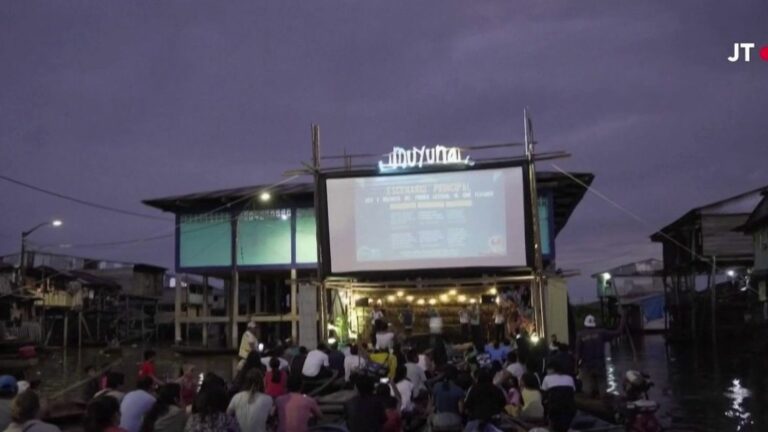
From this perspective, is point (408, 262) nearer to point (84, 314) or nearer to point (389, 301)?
point (389, 301)

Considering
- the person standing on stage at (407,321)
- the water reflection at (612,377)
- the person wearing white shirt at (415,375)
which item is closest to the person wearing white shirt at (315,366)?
the person wearing white shirt at (415,375)

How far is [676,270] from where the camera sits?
48.9m

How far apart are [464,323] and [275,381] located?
18.2 metres

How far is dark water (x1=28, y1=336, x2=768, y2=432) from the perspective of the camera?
1608 centimetres

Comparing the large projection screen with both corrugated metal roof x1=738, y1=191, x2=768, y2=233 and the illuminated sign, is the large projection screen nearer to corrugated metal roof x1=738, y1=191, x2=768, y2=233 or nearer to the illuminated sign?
the illuminated sign

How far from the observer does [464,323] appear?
93.9 feet

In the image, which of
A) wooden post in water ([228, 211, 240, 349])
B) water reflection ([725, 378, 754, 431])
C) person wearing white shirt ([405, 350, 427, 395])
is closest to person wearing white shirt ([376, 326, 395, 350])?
person wearing white shirt ([405, 350, 427, 395])

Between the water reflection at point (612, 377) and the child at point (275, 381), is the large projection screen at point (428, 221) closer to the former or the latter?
the water reflection at point (612, 377)

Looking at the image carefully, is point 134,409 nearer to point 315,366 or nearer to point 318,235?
point 315,366

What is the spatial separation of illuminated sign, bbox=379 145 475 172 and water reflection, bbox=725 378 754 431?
31.5 ft

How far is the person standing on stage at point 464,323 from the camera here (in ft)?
93.5

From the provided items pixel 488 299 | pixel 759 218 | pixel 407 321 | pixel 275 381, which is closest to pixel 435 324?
pixel 407 321

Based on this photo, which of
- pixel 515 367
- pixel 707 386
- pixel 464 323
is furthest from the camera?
pixel 464 323

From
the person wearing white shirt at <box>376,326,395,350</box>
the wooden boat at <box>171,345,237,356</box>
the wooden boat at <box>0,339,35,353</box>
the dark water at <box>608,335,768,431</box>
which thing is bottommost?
the dark water at <box>608,335,768,431</box>
